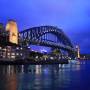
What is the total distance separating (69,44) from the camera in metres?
162

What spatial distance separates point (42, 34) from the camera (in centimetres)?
14238

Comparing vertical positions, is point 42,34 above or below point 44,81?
above

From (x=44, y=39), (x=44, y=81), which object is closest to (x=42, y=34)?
(x=44, y=39)

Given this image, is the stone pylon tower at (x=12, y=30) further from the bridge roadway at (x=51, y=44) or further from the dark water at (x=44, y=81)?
the dark water at (x=44, y=81)

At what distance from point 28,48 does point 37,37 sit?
59.1 ft

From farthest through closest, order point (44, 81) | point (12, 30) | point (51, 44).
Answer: point (51, 44) → point (12, 30) → point (44, 81)

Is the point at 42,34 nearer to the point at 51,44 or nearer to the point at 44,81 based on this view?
the point at 51,44

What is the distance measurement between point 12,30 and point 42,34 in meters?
15.3

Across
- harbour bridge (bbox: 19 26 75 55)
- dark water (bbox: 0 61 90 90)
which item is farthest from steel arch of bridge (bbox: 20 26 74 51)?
dark water (bbox: 0 61 90 90)

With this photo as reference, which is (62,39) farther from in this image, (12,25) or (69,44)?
(12,25)

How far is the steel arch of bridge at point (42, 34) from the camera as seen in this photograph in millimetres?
128962

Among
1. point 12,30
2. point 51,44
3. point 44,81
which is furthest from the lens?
point 51,44

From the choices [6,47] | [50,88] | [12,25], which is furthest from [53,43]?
[50,88]

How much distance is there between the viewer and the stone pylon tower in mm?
125688
